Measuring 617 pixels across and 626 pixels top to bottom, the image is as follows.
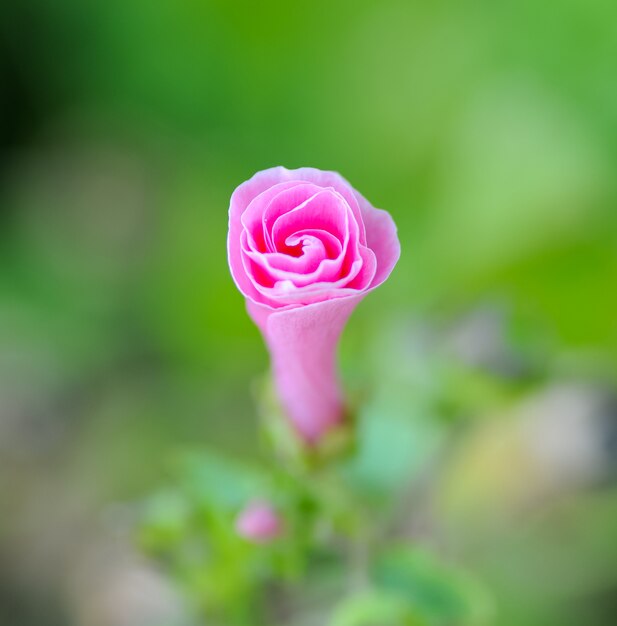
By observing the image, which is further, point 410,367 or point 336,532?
point 410,367

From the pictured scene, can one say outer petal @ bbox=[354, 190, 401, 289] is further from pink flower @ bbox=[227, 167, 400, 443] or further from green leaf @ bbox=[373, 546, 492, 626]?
green leaf @ bbox=[373, 546, 492, 626]

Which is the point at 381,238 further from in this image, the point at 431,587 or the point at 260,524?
the point at 431,587

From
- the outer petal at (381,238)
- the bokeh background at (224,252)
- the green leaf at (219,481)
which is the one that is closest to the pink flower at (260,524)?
the green leaf at (219,481)

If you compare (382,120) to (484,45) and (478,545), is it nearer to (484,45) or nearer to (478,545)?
(484,45)

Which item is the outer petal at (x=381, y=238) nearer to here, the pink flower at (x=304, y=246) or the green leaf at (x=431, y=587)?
the pink flower at (x=304, y=246)

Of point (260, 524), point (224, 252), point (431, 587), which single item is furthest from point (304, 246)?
point (224, 252)

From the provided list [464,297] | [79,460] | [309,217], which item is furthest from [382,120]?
[309,217]
